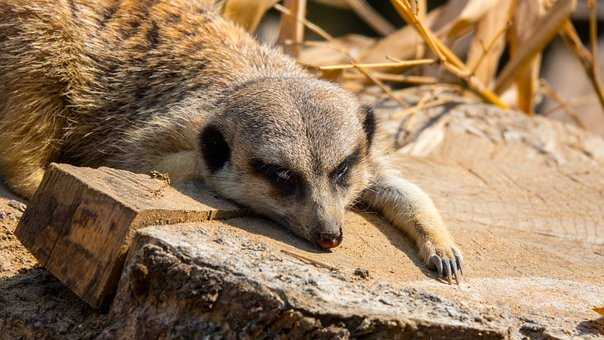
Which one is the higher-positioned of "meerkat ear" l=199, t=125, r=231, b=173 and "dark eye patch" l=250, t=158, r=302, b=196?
"dark eye patch" l=250, t=158, r=302, b=196

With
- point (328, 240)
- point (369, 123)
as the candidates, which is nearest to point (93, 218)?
point (328, 240)

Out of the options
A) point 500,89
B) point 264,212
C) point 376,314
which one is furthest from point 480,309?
point 500,89

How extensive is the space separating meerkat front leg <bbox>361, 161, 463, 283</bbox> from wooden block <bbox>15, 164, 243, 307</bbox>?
0.93 m

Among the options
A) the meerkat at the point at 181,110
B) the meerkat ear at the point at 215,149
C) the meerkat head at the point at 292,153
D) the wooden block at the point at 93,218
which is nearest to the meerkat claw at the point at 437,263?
the meerkat at the point at 181,110

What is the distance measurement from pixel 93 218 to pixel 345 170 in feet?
4.27

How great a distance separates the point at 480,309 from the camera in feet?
9.93

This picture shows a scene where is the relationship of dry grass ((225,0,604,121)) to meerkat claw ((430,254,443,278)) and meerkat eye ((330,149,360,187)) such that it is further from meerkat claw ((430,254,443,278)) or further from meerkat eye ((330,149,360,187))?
meerkat claw ((430,254,443,278))

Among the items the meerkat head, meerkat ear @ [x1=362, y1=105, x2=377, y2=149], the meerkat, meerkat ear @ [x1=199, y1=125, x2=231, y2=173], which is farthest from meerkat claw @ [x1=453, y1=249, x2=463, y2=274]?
meerkat ear @ [x1=199, y1=125, x2=231, y2=173]

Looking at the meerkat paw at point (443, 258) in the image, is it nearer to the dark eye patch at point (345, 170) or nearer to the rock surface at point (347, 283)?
the rock surface at point (347, 283)

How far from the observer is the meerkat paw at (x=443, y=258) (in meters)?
3.56

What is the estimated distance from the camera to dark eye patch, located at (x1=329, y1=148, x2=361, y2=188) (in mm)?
3975

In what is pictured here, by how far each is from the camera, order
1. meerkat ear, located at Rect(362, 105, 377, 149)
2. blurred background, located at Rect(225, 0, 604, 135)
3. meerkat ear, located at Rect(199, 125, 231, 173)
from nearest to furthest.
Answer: meerkat ear, located at Rect(199, 125, 231, 173) → meerkat ear, located at Rect(362, 105, 377, 149) → blurred background, located at Rect(225, 0, 604, 135)

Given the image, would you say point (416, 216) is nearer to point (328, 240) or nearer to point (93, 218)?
point (328, 240)

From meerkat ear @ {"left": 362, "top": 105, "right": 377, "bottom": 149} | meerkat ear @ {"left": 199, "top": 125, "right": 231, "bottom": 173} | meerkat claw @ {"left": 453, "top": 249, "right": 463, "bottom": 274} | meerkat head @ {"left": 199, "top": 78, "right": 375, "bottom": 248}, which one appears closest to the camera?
meerkat claw @ {"left": 453, "top": 249, "right": 463, "bottom": 274}
